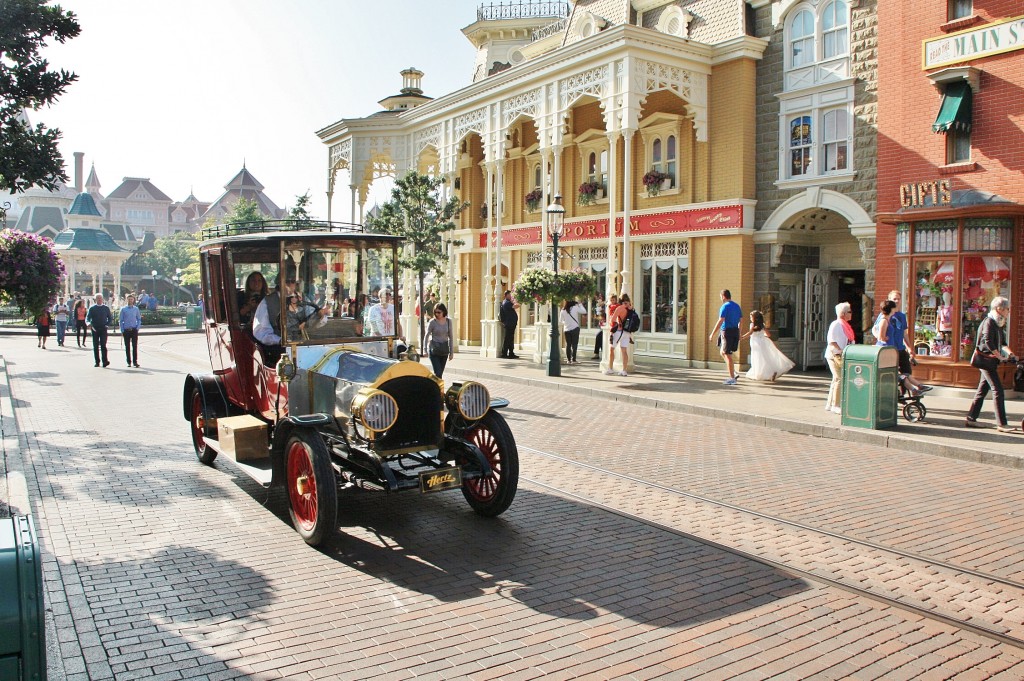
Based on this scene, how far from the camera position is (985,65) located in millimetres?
14484

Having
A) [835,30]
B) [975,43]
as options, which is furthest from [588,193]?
[975,43]

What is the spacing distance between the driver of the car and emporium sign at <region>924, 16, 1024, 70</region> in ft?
42.7

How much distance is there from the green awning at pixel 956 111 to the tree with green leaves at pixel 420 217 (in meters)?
14.2

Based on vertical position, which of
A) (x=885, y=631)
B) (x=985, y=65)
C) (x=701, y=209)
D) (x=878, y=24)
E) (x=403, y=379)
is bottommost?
(x=885, y=631)

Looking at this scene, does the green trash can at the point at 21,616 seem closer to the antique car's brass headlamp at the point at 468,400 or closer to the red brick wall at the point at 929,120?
the antique car's brass headlamp at the point at 468,400

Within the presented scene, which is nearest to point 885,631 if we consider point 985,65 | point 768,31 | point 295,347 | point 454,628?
point 454,628

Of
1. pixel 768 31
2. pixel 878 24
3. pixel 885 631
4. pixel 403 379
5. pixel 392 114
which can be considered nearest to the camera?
pixel 885 631

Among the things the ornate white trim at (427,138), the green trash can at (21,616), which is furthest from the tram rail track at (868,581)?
the ornate white trim at (427,138)

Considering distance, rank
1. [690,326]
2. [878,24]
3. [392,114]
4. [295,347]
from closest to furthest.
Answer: [295,347] < [878,24] < [690,326] < [392,114]

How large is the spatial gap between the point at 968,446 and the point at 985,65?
327 inches

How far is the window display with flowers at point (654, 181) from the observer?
20.7 meters

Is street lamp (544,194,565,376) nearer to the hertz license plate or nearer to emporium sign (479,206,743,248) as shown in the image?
emporium sign (479,206,743,248)

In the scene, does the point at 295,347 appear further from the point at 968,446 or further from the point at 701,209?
the point at 701,209

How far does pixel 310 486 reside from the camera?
6125 mm
